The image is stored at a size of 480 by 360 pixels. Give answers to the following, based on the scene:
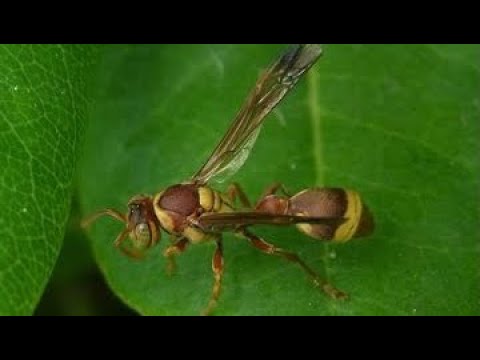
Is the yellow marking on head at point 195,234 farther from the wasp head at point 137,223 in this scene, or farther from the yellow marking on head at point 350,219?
the yellow marking on head at point 350,219

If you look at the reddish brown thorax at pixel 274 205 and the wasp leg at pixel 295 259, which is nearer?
the wasp leg at pixel 295 259

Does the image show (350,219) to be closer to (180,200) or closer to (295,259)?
(295,259)

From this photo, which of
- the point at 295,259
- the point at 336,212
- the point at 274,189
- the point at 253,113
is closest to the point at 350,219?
the point at 336,212

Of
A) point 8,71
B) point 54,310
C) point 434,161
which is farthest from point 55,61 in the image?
point 434,161

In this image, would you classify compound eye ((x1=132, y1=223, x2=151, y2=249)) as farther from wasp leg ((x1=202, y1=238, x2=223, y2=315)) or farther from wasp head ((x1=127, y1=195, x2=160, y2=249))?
wasp leg ((x1=202, y1=238, x2=223, y2=315))

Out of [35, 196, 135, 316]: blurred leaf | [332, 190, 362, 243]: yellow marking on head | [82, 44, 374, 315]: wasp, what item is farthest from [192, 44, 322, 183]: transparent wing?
[35, 196, 135, 316]: blurred leaf

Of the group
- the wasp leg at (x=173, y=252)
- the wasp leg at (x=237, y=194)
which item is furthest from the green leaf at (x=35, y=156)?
the wasp leg at (x=237, y=194)
